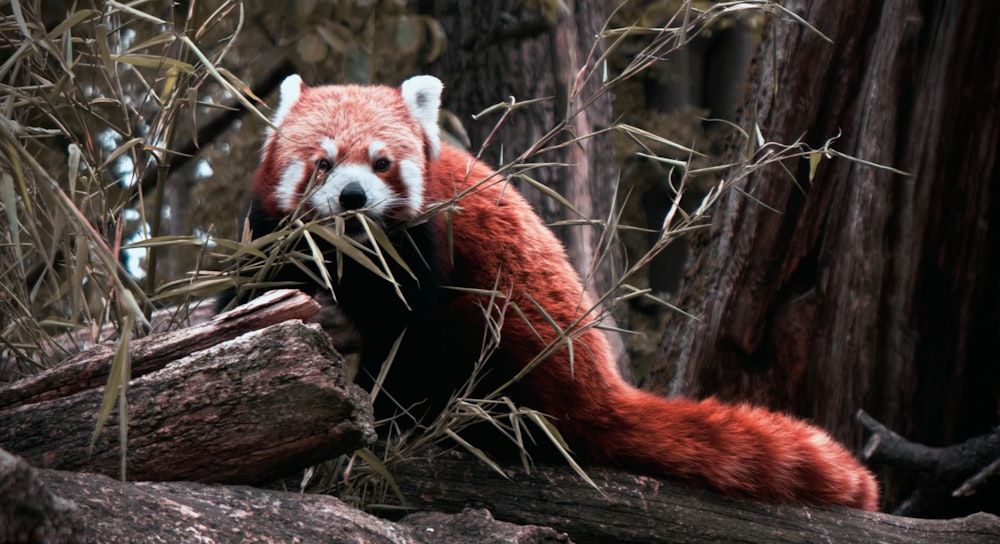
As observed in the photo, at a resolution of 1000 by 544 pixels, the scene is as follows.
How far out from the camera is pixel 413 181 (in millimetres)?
2615

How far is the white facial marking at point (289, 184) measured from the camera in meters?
2.52

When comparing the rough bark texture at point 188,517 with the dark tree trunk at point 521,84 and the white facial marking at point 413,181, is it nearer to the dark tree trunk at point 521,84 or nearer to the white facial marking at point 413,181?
the white facial marking at point 413,181

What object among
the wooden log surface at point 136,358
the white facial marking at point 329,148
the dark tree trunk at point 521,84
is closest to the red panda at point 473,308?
the white facial marking at point 329,148

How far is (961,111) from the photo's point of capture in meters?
2.95

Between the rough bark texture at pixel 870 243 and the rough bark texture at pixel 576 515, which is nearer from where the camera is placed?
the rough bark texture at pixel 576 515

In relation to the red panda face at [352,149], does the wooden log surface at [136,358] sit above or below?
below

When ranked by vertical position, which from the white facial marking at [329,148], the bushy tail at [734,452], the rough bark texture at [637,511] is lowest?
the rough bark texture at [637,511]

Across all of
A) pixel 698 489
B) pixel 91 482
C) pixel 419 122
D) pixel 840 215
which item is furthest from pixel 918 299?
pixel 91 482

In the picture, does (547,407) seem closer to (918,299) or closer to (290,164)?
(290,164)

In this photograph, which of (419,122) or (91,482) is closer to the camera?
(91,482)

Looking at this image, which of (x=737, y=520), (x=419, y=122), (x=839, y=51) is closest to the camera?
(x=737, y=520)

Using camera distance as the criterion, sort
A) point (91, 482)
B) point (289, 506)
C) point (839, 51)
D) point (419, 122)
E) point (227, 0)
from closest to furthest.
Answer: point (91, 482) < point (289, 506) < point (227, 0) < point (419, 122) < point (839, 51)

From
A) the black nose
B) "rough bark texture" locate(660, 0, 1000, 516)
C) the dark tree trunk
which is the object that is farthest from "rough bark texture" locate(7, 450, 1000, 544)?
the dark tree trunk

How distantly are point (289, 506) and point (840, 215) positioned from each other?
222cm
